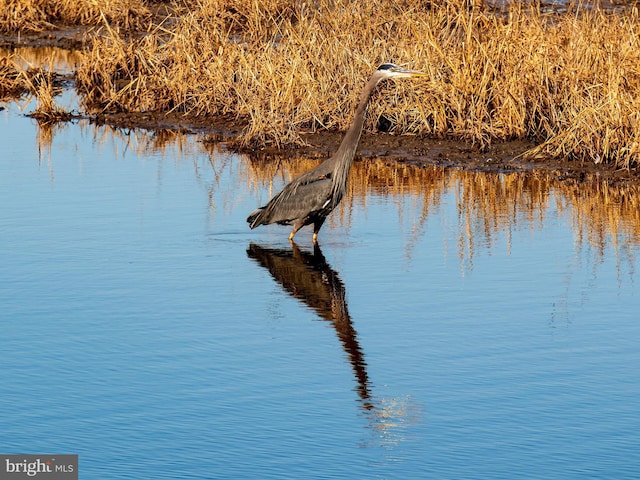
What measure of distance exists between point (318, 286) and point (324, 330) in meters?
1.17

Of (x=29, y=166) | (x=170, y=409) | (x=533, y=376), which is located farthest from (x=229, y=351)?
(x=29, y=166)

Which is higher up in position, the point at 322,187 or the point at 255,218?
the point at 322,187

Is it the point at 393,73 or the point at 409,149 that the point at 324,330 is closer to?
the point at 393,73

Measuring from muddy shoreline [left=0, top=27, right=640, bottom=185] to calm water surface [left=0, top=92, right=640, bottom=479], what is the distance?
669mm

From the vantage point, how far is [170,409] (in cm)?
649

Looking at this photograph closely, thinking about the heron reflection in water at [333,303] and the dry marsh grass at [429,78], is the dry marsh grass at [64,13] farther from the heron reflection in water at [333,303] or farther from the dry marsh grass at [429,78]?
the heron reflection in water at [333,303]

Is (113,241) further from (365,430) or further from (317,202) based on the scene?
(365,430)

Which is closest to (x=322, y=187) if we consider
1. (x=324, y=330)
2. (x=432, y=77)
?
(x=324, y=330)

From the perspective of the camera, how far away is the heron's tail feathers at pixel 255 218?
10734 millimetres

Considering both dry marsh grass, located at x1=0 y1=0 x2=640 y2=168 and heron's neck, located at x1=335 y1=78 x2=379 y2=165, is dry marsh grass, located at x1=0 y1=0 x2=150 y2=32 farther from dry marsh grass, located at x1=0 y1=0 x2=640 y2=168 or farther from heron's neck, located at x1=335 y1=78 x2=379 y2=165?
heron's neck, located at x1=335 y1=78 x2=379 y2=165

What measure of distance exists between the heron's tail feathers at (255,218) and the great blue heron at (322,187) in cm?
11

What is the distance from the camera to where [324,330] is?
8.09 m

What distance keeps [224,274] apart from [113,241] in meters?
1.18

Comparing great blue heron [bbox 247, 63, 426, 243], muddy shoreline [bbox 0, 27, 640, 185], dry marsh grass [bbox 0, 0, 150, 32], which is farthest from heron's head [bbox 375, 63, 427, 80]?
dry marsh grass [bbox 0, 0, 150, 32]
